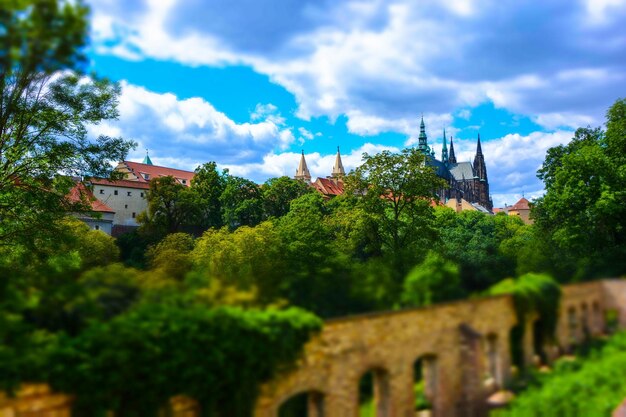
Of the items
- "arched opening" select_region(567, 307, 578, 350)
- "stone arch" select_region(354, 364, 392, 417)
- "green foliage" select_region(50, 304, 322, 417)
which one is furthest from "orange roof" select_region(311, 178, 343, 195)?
"green foliage" select_region(50, 304, 322, 417)

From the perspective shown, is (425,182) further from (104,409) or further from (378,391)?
(104,409)

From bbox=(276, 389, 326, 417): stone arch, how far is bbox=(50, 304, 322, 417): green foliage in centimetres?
118

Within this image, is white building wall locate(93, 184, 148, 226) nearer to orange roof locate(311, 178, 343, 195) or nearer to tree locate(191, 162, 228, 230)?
tree locate(191, 162, 228, 230)

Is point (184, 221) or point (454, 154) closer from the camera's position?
point (184, 221)

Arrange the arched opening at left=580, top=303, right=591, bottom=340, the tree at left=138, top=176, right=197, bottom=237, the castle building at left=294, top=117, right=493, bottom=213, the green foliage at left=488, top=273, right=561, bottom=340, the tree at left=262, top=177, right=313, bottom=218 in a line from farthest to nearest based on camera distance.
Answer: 1. the castle building at left=294, top=117, right=493, bottom=213
2. the tree at left=262, top=177, right=313, bottom=218
3. the tree at left=138, top=176, right=197, bottom=237
4. the arched opening at left=580, top=303, right=591, bottom=340
5. the green foliage at left=488, top=273, right=561, bottom=340

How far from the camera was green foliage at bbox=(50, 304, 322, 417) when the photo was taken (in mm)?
7133

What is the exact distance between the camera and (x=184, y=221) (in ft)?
185

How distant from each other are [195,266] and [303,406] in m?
23.9

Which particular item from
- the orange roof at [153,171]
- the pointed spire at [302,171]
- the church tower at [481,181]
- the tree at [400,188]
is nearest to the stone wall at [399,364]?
the tree at [400,188]

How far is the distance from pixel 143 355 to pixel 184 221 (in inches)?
1972

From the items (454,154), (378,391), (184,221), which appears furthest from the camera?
(454,154)

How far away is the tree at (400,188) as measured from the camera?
93.7 ft

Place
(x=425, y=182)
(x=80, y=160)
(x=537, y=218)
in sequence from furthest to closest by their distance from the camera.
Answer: (x=537, y=218)
(x=425, y=182)
(x=80, y=160)

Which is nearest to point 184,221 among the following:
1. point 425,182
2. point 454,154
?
point 425,182
